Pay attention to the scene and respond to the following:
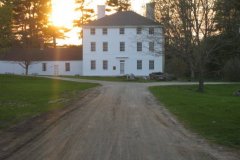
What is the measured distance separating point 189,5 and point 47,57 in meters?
42.6

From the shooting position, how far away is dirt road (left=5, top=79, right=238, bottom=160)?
36.9 feet

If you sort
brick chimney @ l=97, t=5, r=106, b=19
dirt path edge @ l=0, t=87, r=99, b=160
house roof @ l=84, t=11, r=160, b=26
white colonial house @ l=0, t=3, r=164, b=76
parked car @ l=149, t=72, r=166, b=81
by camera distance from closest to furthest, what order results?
dirt path edge @ l=0, t=87, r=99, b=160
parked car @ l=149, t=72, r=166, b=81
house roof @ l=84, t=11, r=160, b=26
white colonial house @ l=0, t=3, r=164, b=76
brick chimney @ l=97, t=5, r=106, b=19

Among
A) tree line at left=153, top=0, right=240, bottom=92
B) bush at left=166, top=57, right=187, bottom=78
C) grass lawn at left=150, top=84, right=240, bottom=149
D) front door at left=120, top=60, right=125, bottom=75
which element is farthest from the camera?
front door at left=120, top=60, right=125, bottom=75

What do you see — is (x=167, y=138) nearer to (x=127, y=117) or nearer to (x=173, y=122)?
(x=173, y=122)

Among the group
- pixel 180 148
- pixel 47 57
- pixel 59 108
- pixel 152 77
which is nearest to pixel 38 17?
pixel 47 57

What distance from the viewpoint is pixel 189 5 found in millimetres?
43719

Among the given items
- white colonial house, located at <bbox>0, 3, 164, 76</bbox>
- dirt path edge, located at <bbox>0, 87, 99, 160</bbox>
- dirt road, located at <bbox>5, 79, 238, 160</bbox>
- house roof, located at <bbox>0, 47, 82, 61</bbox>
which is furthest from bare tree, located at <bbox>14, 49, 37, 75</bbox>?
dirt road, located at <bbox>5, 79, 238, 160</bbox>

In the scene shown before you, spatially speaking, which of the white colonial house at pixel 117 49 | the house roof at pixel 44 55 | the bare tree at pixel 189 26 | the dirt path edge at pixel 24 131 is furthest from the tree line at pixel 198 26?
the house roof at pixel 44 55

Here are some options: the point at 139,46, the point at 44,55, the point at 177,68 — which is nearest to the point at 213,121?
the point at 177,68

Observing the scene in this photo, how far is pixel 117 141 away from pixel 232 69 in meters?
51.5

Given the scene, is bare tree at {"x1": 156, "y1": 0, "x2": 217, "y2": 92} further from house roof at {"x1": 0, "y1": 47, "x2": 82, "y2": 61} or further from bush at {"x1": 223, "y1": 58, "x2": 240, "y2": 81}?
house roof at {"x1": 0, "y1": 47, "x2": 82, "y2": 61}

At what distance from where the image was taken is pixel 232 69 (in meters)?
62.9

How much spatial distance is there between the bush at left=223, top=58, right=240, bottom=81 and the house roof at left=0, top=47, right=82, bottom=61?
26561mm

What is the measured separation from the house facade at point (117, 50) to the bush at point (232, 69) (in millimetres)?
13828
